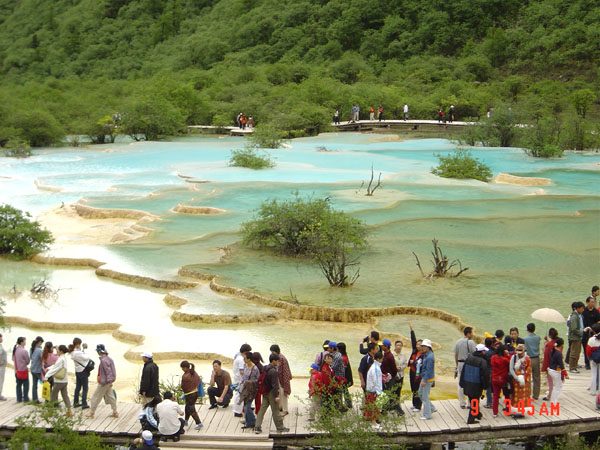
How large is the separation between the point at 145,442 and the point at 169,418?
Answer: 0.59m

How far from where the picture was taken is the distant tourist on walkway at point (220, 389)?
9.11 metres

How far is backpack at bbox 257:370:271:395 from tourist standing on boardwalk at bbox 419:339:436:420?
159 cm

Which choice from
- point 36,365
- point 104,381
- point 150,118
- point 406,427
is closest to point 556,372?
point 406,427

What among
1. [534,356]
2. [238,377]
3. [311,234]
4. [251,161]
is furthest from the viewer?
[251,161]

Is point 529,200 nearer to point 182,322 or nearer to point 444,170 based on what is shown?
point 444,170

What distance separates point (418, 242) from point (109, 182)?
40.8 ft

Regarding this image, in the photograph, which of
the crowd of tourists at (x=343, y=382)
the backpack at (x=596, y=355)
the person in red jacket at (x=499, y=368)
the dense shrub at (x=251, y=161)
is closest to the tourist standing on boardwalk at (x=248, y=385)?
the crowd of tourists at (x=343, y=382)

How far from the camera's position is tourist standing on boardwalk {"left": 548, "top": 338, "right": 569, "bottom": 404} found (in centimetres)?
899

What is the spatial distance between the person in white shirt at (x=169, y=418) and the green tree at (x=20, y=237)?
33.7 feet

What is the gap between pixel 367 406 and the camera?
8.59 meters

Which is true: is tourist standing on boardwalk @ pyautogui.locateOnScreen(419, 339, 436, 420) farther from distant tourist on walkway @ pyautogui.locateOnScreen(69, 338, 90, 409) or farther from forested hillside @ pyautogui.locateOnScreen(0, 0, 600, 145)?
forested hillside @ pyautogui.locateOnScreen(0, 0, 600, 145)

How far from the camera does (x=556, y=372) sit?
900 cm

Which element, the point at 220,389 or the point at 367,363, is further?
the point at 220,389
